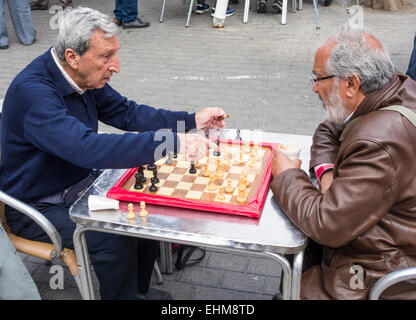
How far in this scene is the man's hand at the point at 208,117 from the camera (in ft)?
9.08

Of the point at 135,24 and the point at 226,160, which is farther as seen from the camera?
the point at 135,24

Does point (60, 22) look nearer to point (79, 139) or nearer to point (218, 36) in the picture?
point (79, 139)

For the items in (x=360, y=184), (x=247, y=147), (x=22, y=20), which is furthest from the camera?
(x=22, y=20)

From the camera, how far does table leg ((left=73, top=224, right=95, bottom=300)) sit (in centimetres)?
225

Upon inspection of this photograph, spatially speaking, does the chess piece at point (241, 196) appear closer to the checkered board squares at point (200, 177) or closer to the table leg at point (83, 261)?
the checkered board squares at point (200, 177)

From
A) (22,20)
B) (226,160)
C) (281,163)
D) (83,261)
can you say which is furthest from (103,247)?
(22,20)

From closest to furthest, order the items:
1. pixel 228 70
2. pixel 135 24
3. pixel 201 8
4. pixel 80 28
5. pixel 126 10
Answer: pixel 80 28
pixel 228 70
pixel 126 10
pixel 135 24
pixel 201 8

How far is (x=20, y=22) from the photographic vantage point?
7410 millimetres

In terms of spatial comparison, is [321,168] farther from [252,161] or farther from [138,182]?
[138,182]

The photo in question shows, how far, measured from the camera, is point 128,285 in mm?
2646

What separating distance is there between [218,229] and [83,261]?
0.76 m

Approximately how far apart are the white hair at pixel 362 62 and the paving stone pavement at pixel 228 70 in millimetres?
1669

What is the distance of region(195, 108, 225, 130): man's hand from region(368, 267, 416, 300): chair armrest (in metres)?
1.27
